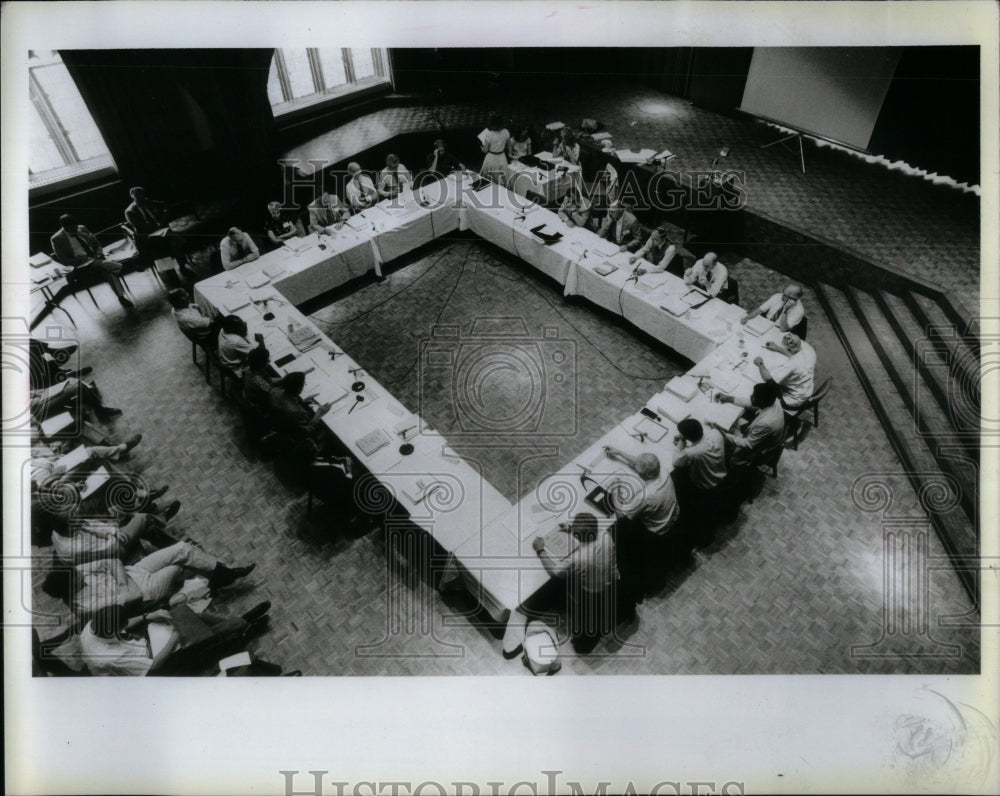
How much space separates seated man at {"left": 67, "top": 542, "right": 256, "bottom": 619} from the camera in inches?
168

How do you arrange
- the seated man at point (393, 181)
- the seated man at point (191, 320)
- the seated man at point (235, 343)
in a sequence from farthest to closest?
the seated man at point (393, 181)
the seated man at point (191, 320)
the seated man at point (235, 343)

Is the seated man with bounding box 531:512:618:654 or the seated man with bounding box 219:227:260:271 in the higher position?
the seated man with bounding box 219:227:260:271

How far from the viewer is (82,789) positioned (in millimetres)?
3861

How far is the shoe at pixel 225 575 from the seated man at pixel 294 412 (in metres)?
1.18

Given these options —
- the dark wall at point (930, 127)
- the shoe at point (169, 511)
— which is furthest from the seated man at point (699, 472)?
the dark wall at point (930, 127)

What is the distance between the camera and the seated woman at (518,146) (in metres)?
8.84

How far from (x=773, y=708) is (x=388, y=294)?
6103 millimetres

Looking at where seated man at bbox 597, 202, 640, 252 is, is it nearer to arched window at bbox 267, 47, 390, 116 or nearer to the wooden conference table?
the wooden conference table

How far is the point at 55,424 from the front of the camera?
5363 mm

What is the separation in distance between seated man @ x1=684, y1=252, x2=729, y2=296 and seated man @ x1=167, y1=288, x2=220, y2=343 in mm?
5089

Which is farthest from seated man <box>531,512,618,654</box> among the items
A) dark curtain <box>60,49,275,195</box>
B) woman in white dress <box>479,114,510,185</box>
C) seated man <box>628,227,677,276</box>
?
dark curtain <box>60,49,275,195</box>

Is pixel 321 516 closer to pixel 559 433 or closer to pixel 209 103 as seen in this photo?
pixel 559 433

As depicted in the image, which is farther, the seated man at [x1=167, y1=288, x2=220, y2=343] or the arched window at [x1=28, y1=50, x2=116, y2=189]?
the arched window at [x1=28, y1=50, x2=116, y2=189]

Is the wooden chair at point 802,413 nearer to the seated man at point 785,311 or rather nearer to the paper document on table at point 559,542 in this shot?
the seated man at point 785,311
